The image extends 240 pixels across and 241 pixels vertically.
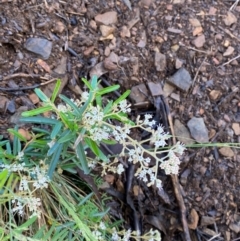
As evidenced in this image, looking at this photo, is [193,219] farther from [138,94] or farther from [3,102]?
[3,102]

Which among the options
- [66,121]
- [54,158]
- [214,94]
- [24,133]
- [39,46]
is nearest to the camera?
[66,121]

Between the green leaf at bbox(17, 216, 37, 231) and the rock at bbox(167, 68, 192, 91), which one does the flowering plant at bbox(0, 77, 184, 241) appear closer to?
the green leaf at bbox(17, 216, 37, 231)

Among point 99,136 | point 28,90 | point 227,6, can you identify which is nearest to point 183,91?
point 227,6

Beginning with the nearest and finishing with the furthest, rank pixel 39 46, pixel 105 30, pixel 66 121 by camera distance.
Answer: pixel 66 121, pixel 39 46, pixel 105 30

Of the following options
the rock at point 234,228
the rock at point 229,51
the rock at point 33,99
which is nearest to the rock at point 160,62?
the rock at point 229,51

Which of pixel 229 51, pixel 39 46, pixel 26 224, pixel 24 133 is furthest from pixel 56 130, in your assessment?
pixel 229 51

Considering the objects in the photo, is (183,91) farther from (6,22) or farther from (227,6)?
(6,22)
